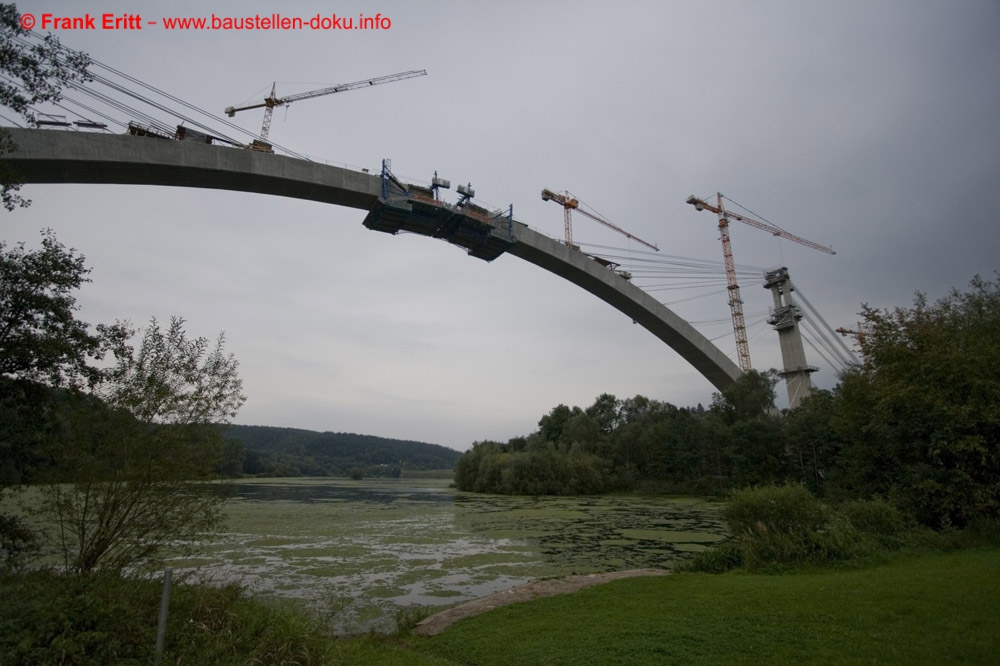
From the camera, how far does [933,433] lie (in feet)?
37.3

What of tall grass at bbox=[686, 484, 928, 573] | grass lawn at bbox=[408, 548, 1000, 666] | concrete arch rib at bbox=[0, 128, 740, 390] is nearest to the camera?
grass lawn at bbox=[408, 548, 1000, 666]

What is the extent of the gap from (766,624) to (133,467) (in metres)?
8.56

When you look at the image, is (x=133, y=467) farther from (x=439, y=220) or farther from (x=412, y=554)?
(x=439, y=220)

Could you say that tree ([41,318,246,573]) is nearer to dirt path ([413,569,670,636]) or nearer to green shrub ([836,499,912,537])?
dirt path ([413,569,670,636])

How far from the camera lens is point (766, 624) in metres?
5.88

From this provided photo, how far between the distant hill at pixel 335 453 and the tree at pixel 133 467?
322ft

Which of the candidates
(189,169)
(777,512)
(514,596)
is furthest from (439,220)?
(777,512)

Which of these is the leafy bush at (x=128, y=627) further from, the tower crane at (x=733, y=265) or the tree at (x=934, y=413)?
the tower crane at (x=733, y=265)

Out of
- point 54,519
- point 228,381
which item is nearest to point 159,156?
point 228,381

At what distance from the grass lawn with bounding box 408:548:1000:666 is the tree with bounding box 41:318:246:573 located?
412 cm

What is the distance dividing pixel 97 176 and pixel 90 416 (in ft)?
34.5

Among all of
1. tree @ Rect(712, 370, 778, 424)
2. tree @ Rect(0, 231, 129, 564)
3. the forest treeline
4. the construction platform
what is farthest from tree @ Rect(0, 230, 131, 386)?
tree @ Rect(712, 370, 778, 424)

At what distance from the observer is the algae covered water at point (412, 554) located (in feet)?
34.6

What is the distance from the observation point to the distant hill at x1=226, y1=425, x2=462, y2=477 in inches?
4469
